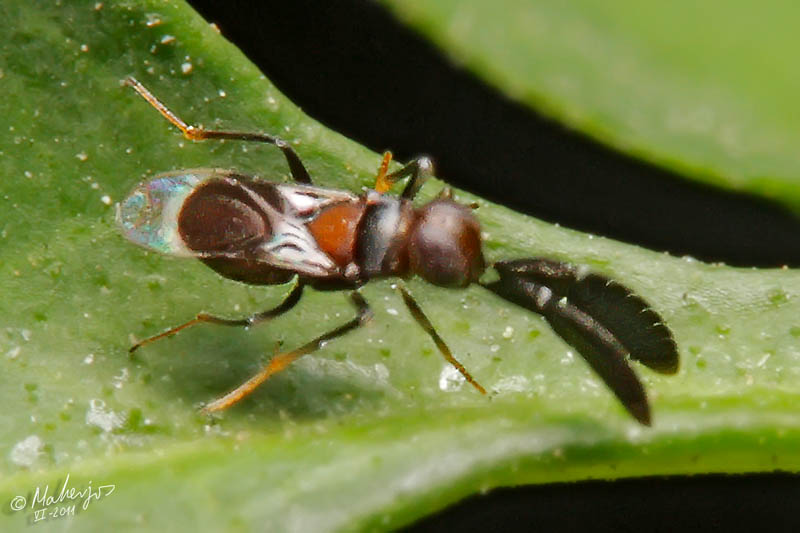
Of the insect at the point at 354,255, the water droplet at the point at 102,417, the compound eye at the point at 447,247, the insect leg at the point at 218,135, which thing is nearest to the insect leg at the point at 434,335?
the insect at the point at 354,255

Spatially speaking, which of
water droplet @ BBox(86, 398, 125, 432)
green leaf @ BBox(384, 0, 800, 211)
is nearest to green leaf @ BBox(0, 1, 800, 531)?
water droplet @ BBox(86, 398, 125, 432)

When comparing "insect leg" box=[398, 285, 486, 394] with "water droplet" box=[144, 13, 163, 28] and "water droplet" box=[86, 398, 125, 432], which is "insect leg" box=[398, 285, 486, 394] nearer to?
"water droplet" box=[86, 398, 125, 432]

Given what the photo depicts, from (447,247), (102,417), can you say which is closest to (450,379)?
(447,247)

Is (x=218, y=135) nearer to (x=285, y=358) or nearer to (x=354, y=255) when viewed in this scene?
(x=354, y=255)

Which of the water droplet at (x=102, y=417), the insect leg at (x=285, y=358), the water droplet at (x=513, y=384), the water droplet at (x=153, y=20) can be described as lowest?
the water droplet at (x=102, y=417)

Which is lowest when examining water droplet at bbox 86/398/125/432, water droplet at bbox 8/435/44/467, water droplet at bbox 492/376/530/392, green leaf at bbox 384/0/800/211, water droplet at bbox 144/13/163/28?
water droplet at bbox 8/435/44/467

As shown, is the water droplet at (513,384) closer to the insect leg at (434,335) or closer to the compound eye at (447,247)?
the insect leg at (434,335)

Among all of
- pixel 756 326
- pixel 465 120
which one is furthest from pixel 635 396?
pixel 465 120
